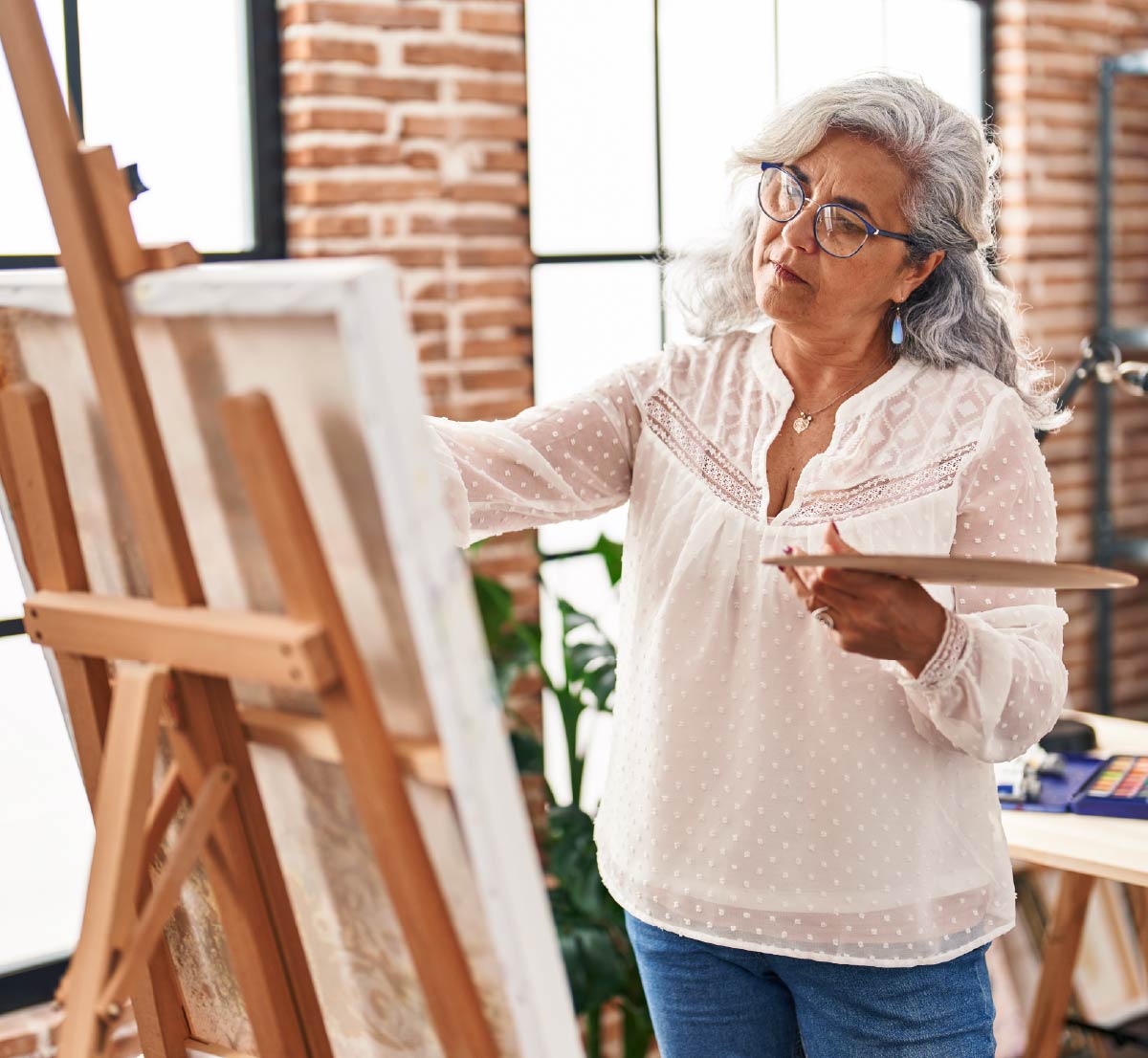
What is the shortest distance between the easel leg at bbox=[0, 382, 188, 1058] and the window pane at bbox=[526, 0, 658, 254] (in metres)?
1.92

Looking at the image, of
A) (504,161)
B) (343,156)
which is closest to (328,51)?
(343,156)

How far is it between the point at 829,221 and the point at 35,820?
5.61ft

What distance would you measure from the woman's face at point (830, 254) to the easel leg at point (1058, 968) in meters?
1.40

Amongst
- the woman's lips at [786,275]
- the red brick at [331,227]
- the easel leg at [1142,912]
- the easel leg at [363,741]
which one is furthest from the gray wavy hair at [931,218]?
the easel leg at [1142,912]

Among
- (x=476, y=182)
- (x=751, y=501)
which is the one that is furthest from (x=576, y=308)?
(x=751, y=501)

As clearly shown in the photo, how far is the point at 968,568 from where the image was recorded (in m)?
1.13

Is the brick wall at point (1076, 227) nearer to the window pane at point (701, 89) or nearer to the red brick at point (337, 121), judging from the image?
the window pane at point (701, 89)

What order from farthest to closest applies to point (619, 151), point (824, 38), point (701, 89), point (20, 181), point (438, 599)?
point (824, 38) → point (701, 89) → point (619, 151) → point (20, 181) → point (438, 599)

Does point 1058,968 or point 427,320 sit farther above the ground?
point 427,320

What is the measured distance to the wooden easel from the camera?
981 mm

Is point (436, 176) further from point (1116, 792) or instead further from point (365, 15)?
point (1116, 792)

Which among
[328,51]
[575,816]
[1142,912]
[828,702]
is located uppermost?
[328,51]

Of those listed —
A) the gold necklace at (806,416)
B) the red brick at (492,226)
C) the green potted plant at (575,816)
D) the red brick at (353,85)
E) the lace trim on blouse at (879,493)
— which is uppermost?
the red brick at (353,85)

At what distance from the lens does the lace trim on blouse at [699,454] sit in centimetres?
161
